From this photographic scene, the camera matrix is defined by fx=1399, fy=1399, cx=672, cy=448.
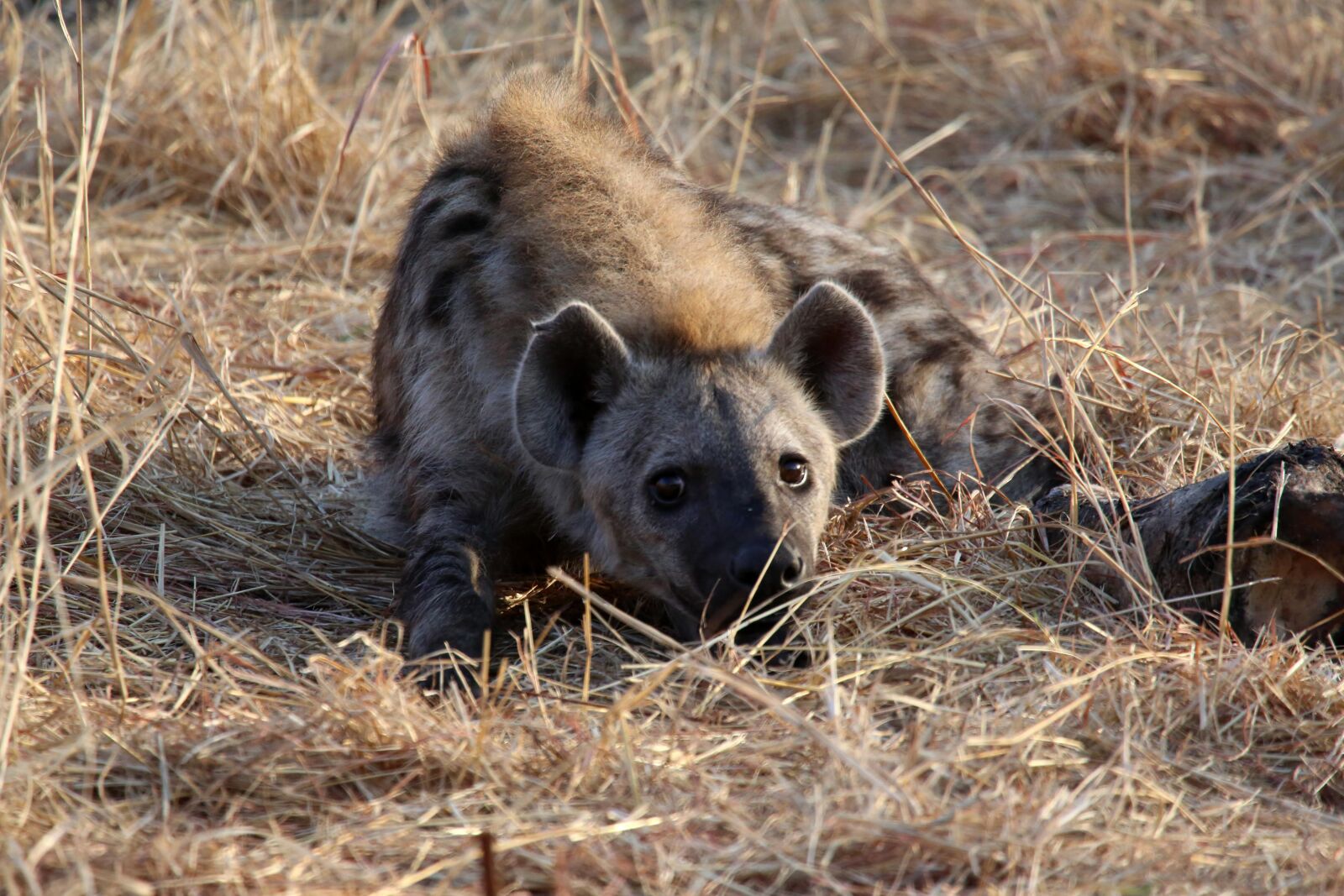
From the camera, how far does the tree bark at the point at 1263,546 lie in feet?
8.05

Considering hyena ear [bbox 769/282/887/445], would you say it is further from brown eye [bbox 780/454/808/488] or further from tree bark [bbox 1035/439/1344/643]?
tree bark [bbox 1035/439/1344/643]

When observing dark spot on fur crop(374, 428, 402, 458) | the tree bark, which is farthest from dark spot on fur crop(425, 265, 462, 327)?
the tree bark

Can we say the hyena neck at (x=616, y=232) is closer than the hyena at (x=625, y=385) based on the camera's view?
No

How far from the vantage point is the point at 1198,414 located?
3.54m

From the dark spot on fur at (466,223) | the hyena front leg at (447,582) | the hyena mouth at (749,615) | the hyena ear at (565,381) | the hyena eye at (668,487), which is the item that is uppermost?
the dark spot on fur at (466,223)

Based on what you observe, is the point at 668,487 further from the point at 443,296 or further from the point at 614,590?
the point at 443,296

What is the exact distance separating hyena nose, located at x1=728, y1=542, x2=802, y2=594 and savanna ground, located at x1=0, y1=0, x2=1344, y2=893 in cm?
14

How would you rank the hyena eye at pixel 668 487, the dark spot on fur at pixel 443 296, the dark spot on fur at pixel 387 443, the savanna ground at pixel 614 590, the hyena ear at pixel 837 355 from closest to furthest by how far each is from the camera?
the savanna ground at pixel 614 590 → the hyena eye at pixel 668 487 → the hyena ear at pixel 837 355 → the dark spot on fur at pixel 443 296 → the dark spot on fur at pixel 387 443

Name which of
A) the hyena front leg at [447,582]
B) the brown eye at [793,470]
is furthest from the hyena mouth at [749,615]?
the hyena front leg at [447,582]

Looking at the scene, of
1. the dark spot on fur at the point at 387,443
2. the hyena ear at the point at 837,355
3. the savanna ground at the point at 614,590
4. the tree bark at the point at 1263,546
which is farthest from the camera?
the dark spot on fur at the point at 387,443

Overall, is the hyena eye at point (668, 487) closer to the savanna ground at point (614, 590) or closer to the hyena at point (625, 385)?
the hyena at point (625, 385)

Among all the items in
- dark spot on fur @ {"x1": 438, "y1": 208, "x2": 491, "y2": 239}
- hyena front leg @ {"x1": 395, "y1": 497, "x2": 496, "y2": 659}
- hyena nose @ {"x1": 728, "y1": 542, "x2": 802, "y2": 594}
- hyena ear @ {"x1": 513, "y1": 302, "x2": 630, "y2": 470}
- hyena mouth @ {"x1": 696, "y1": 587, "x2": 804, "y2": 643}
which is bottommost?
hyena front leg @ {"x1": 395, "y1": 497, "x2": 496, "y2": 659}

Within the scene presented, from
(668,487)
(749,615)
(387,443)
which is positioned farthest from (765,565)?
(387,443)

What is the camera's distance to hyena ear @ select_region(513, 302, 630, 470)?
267 cm
